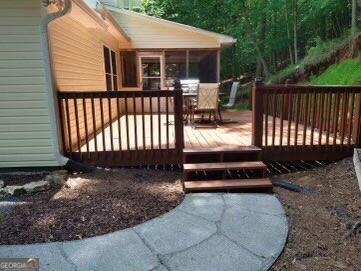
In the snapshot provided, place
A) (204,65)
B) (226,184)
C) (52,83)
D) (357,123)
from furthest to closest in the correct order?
(204,65)
(357,123)
(52,83)
(226,184)

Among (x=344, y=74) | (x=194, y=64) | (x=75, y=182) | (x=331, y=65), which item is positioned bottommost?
(x=75, y=182)

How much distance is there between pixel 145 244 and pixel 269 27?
15.8 metres

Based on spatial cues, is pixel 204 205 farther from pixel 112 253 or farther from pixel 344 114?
pixel 344 114

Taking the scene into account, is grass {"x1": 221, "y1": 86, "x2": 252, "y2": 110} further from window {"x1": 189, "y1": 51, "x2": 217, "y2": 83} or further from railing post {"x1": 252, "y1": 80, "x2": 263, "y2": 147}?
railing post {"x1": 252, "y1": 80, "x2": 263, "y2": 147}

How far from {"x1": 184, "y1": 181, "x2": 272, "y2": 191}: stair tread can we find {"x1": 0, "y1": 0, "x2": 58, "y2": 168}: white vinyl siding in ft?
6.52

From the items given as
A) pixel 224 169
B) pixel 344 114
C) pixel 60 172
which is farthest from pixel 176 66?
pixel 224 169

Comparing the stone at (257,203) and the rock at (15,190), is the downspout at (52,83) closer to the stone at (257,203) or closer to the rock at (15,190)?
the rock at (15,190)

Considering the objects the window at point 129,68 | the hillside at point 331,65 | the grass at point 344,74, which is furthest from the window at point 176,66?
the grass at point 344,74

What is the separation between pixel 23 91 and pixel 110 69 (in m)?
4.71

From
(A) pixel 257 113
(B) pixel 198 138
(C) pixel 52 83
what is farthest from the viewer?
(B) pixel 198 138

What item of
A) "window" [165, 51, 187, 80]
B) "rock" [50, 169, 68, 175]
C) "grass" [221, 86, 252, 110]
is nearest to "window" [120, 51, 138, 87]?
"window" [165, 51, 187, 80]

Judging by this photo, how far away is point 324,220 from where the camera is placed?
10.4ft

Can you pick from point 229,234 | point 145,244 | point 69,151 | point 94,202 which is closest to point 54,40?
point 69,151

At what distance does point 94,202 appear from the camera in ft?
10.8
